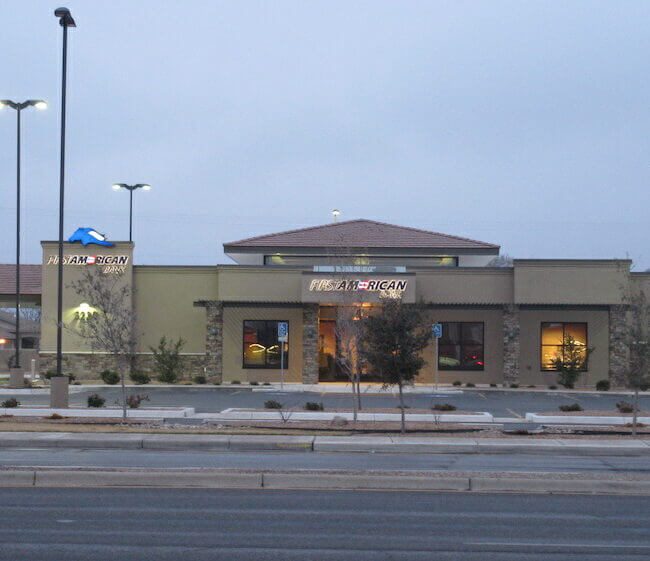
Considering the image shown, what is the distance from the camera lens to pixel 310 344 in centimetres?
4200

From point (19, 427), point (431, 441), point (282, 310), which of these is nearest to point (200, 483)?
point (431, 441)

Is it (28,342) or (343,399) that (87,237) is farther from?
(28,342)

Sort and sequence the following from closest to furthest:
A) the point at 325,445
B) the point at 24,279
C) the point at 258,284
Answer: the point at 325,445
the point at 258,284
the point at 24,279

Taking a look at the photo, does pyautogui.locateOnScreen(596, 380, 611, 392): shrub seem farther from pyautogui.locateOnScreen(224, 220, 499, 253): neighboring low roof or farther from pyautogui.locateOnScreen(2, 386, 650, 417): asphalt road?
pyautogui.locateOnScreen(224, 220, 499, 253): neighboring low roof

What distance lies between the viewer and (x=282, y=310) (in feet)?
142

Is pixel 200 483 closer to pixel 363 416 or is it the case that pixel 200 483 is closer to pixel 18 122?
pixel 363 416

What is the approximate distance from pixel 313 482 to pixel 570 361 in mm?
28864

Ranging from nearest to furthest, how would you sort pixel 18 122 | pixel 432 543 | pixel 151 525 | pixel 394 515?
1. pixel 432 543
2. pixel 151 525
3. pixel 394 515
4. pixel 18 122

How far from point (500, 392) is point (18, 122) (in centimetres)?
2196

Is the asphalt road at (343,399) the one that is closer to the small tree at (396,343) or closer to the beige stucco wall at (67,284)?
the beige stucco wall at (67,284)

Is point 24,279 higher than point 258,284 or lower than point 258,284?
higher

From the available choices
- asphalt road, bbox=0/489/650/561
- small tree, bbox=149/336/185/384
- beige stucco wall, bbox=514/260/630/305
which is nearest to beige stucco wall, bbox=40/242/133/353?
small tree, bbox=149/336/185/384

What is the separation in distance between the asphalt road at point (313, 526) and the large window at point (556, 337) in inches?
1151

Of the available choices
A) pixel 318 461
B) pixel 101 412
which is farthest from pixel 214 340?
pixel 318 461
